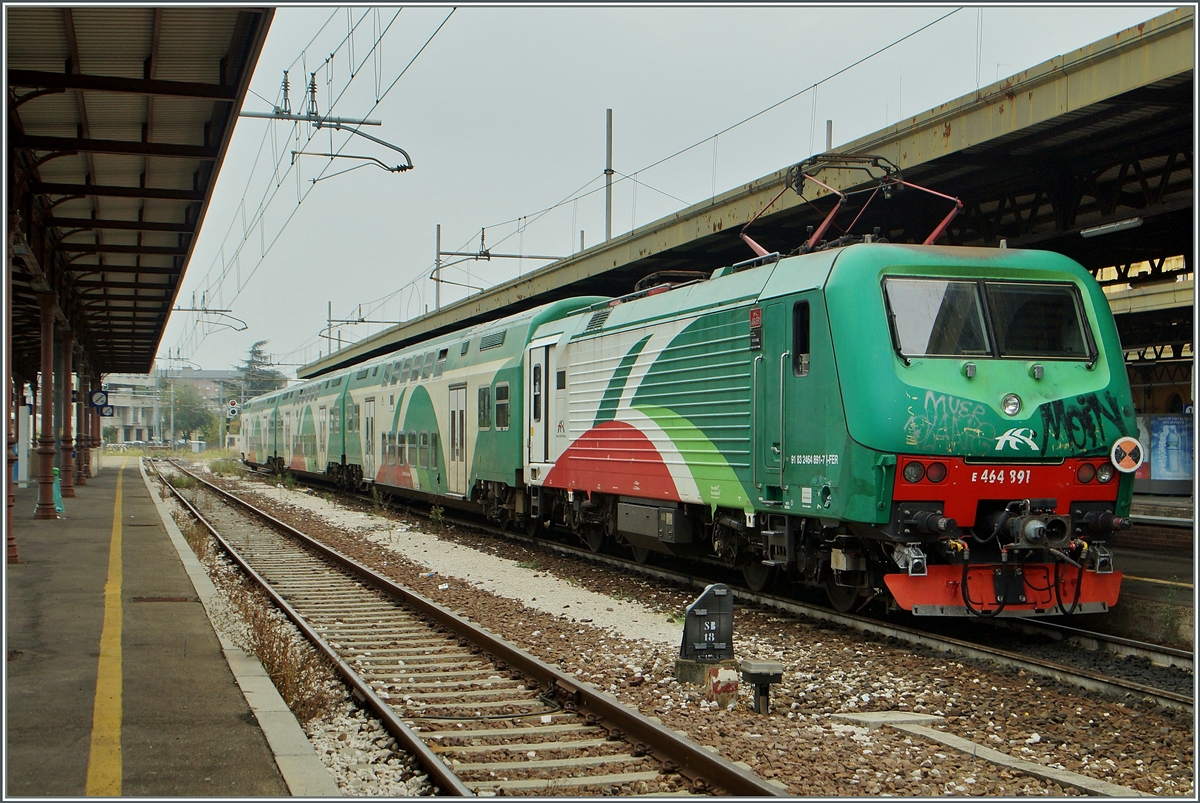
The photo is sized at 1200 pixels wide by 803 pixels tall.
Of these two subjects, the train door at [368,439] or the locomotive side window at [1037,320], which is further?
the train door at [368,439]

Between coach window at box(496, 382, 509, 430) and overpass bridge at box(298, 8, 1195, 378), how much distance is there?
3.75m

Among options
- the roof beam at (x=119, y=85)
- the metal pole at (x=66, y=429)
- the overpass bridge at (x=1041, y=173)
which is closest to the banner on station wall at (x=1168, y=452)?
the overpass bridge at (x=1041, y=173)

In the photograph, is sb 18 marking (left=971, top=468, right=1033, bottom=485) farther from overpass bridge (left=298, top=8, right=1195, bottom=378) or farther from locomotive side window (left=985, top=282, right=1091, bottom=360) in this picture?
overpass bridge (left=298, top=8, right=1195, bottom=378)

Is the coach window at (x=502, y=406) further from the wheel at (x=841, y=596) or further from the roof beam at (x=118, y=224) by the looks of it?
the wheel at (x=841, y=596)

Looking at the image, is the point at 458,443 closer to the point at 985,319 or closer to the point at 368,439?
the point at 368,439

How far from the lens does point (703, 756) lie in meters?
5.41

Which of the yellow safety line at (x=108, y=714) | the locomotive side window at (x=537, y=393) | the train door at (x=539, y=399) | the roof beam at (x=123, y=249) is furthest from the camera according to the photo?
the roof beam at (x=123, y=249)

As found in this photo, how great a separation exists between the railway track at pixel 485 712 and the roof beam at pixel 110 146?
4.84 m

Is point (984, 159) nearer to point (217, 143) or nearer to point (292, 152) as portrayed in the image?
point (217, 143)

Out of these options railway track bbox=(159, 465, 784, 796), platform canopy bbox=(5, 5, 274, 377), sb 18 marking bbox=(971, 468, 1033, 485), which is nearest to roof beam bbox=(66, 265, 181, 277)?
platform canopy bbox=(5, 5, 274, 377)

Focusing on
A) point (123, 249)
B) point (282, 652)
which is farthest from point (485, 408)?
point (282, 652)

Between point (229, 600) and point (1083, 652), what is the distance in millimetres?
8134

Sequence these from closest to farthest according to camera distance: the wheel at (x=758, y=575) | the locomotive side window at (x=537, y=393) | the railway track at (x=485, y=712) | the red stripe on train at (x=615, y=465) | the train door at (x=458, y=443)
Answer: the railway track at (x=485, y=712)
the wheel at (x=758, y=575)
the red stripe on train at (x=615, y=465)
the locomotive side window at (x=537, y=393)
the train door at (x=458, y=443)

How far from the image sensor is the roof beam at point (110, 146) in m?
10.8
